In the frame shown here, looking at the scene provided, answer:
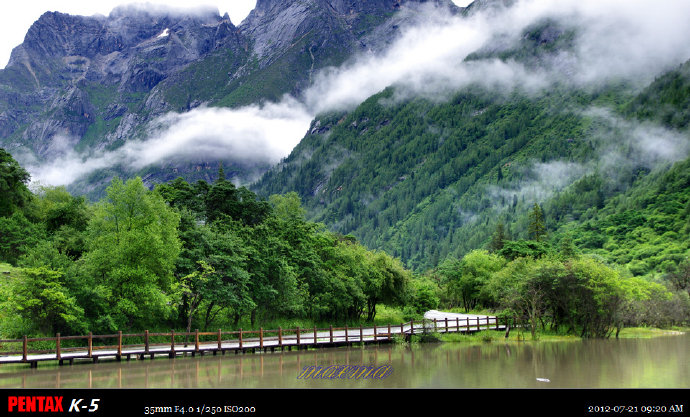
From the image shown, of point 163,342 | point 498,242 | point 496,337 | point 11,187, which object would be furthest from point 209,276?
point 498,242

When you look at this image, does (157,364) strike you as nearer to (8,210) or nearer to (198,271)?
(198,271)

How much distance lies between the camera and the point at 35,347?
→ 36.5 m

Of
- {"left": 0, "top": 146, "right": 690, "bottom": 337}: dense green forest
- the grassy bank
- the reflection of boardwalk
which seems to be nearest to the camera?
the reflection of boardwalk

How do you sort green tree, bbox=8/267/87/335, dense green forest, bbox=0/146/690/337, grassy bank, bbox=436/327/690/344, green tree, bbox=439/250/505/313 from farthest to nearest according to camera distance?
1. green tree, bbox=439/250/505/313
2. grassy bank, bbox=436/327/690/344
3. dense green forest, bbox=0/146/690/337
4. green tree, bbox=8/267/87/335

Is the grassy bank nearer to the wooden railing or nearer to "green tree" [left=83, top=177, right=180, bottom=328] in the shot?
the wooden railing

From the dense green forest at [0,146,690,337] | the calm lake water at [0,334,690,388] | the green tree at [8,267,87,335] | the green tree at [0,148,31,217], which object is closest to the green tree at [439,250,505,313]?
the dense green forest at [0,146,690,337]
